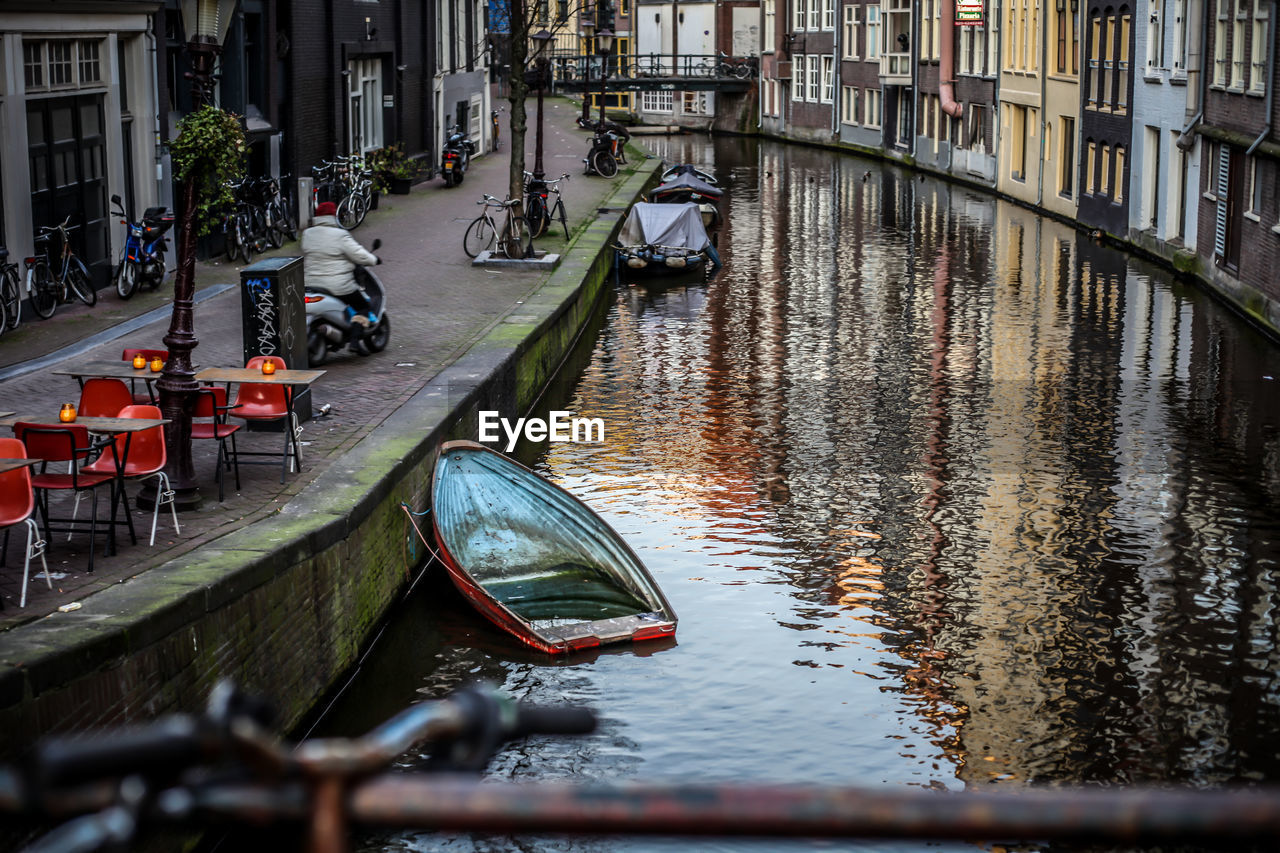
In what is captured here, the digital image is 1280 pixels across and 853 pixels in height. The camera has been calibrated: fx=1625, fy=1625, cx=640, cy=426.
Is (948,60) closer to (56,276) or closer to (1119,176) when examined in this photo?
(1119,176)

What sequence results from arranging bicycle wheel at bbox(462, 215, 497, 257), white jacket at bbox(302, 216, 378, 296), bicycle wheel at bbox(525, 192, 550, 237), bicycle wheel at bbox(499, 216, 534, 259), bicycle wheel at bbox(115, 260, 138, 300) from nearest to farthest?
white jacket at bbox(302, 216, 378, 296) < bicycle wheel at bbox(115, 260, 138, 300) < bicycle wheel at bbox(499, 216, 534, 259) < bicycle wheel at bbox(462, 215, 497, 257) < bicycle wheel at bbox(525, 192, 550, 237)

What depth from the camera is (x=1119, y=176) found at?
34.2 metres

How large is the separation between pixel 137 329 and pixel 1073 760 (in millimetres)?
11373

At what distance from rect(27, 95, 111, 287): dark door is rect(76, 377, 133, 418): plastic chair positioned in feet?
26.0

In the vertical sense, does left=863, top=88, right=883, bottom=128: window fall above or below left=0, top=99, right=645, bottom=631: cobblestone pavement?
above

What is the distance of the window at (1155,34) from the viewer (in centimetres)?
3175

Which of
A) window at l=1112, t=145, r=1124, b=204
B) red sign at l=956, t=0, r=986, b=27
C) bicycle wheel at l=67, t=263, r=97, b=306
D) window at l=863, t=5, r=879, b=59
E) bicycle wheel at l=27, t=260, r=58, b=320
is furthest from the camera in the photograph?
window at l=863, t=5, r=879, b=59

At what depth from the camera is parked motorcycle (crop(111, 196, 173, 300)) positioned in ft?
61.9

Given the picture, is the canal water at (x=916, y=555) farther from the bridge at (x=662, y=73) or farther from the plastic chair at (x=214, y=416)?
the bridge at (x=662, y=73)

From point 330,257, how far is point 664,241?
13943 mm

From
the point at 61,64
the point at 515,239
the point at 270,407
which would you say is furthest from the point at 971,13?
the point at 270,407

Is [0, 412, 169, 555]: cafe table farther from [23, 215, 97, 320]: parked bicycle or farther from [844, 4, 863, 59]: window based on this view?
[844, 4, 863, 59]: window

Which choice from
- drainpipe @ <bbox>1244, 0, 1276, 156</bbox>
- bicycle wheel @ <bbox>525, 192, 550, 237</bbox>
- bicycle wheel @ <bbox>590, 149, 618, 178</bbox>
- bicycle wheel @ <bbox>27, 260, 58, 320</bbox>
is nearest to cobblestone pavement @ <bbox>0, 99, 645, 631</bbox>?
bicycle wheel @ <bbox>27, 260, 58, 320</bbox>

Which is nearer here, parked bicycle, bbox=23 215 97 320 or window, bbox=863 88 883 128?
parked bicycle, bbox=23 215 97 320
